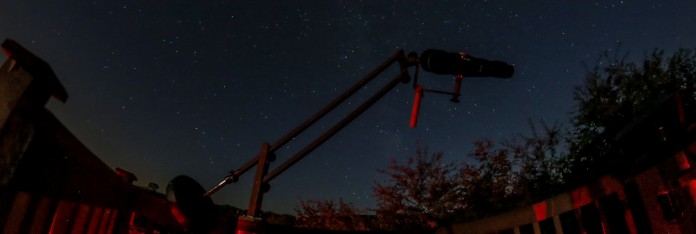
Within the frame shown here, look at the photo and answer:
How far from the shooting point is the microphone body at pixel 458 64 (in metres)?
2.87

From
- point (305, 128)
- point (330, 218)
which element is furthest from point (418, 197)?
point (305, 128)

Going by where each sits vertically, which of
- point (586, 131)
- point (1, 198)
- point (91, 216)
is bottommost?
point (1, 198)

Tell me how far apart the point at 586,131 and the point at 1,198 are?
50.5 ft

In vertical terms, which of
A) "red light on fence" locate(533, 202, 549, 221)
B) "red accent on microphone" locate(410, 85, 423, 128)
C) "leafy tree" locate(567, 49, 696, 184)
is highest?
"leafy tree" locate(567, 49, 696, 184)

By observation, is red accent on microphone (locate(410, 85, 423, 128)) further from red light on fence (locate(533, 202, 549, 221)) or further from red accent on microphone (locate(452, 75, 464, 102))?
red light on fence (locate(533, 202, 549, 221))

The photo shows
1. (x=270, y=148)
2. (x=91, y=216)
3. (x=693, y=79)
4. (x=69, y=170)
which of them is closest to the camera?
(x=69, y=170)

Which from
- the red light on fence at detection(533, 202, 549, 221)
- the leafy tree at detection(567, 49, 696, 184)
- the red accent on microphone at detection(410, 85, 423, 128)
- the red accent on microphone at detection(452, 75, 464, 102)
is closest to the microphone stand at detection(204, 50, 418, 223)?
the red accent on microphone at detection(410, 85, 423, 128)

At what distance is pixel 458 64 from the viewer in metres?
2.86

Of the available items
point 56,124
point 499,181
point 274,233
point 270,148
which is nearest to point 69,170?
point 56,124

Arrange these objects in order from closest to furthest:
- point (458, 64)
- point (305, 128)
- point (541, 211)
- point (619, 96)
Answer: point (458, 64)
point (305, 128)
point (541, 211)
point (619, 96)

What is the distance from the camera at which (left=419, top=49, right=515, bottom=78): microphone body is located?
287cm

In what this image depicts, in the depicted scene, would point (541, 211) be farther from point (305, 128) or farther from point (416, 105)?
point (305, 128)

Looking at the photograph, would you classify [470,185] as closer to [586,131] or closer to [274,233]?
[586,131]

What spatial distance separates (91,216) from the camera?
421 cm
